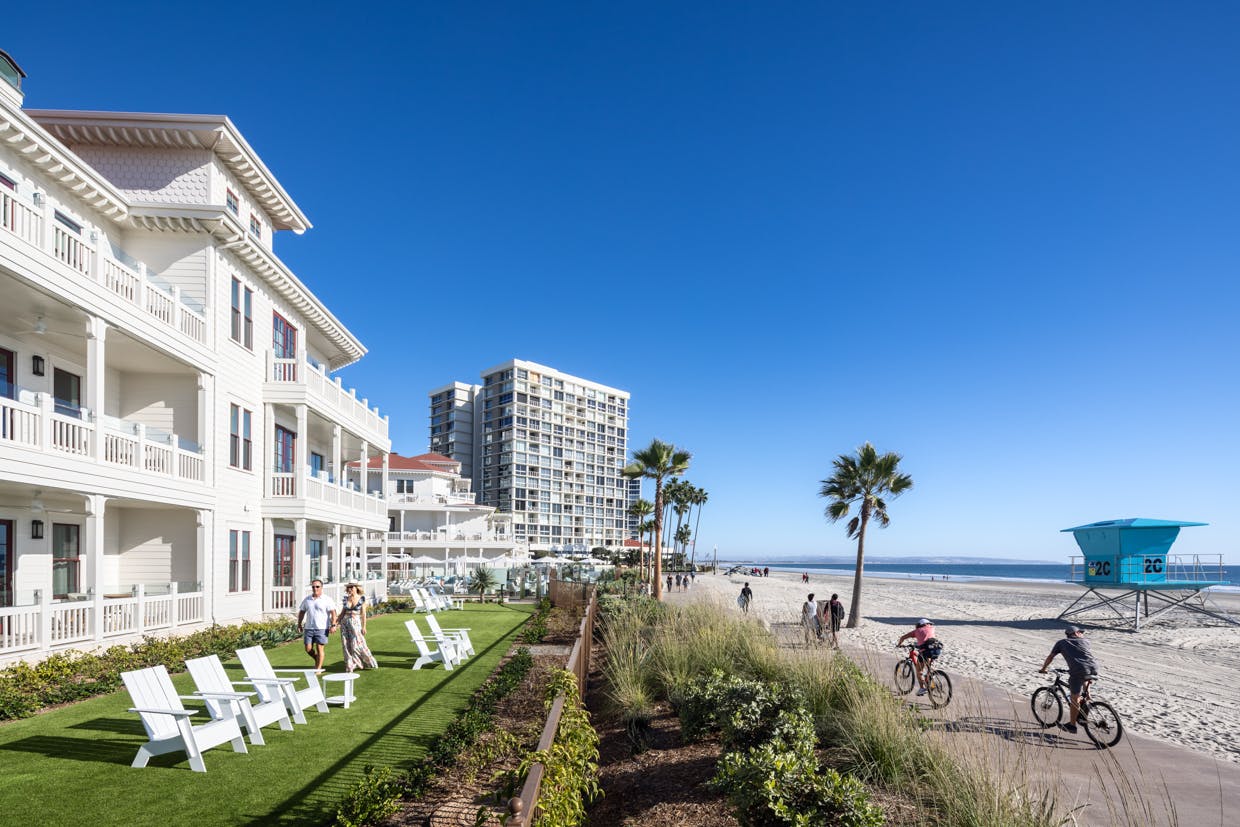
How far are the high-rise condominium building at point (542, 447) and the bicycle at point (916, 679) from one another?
361 feet

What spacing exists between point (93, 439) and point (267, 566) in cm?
839

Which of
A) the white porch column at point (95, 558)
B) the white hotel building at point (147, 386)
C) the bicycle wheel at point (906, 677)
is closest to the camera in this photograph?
the bicycle wheel at point (906, 677)

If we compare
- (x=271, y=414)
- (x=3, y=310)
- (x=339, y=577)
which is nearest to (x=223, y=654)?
(x=3, y=310)

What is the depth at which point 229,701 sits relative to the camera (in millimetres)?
8008

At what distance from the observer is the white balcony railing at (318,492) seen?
71.3 feet

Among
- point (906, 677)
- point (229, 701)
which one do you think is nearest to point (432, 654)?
point (229, 701)

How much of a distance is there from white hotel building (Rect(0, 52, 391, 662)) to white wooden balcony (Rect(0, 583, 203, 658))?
1.5 inches

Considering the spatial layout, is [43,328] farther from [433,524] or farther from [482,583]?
[433,524]

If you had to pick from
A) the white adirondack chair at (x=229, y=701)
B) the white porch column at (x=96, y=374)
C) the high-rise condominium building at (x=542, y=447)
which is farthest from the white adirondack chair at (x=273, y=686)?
the high-rise condominium building at (x=542, y=447)

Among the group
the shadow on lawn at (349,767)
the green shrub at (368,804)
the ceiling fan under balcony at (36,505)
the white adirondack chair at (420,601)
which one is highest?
the ceiling fan under balcony at (36,505)

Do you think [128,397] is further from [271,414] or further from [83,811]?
[83,811]

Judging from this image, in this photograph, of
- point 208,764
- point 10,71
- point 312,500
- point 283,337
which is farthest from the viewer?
point 283,337

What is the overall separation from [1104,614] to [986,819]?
124 ft

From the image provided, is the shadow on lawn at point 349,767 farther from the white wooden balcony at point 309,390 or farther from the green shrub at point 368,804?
the white wooden balcony at point 309,390
